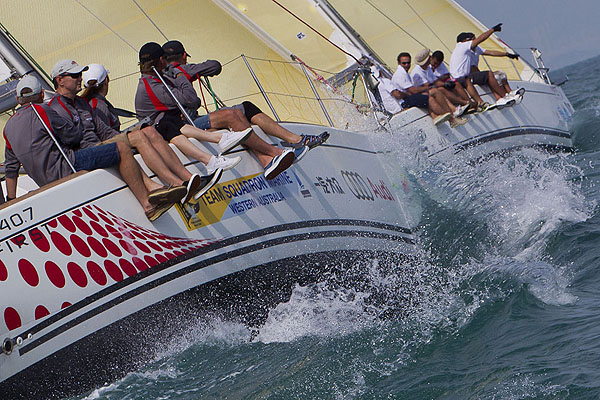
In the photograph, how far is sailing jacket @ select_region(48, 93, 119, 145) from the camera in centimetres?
511

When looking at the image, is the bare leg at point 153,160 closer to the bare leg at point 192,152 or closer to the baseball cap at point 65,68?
the bare leg at point 192,152

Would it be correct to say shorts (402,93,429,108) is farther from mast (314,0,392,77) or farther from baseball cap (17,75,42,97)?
baseball cap (17,75,42,97)

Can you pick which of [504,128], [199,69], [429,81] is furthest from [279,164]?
[504,128]

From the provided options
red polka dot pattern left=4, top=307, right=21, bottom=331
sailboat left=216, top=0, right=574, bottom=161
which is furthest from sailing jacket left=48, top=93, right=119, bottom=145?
sailboat left=216, top=0, right=574, bottom=161

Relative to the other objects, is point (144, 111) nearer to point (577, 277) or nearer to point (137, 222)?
point (137, 222)

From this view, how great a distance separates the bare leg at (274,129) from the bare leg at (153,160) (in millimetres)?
1033

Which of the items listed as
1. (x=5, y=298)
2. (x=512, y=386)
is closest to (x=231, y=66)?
(x=5, y=298)

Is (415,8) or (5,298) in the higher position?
(415,8)

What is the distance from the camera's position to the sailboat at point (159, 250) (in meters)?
4.37

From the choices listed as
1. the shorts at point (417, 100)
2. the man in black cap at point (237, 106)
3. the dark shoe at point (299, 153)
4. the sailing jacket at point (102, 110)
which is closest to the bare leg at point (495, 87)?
the shorts at point (417, 100)

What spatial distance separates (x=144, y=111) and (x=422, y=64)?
5.07 metres

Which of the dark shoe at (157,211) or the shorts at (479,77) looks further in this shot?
the shorts at (479,77)

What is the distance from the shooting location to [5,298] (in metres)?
4.26

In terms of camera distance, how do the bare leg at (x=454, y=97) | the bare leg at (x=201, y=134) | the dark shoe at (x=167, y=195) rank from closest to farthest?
the dark shoe at (x=167, y=195)
the bare leg at (x=201, y=134)
the bare leg at (x=454, y=97)
